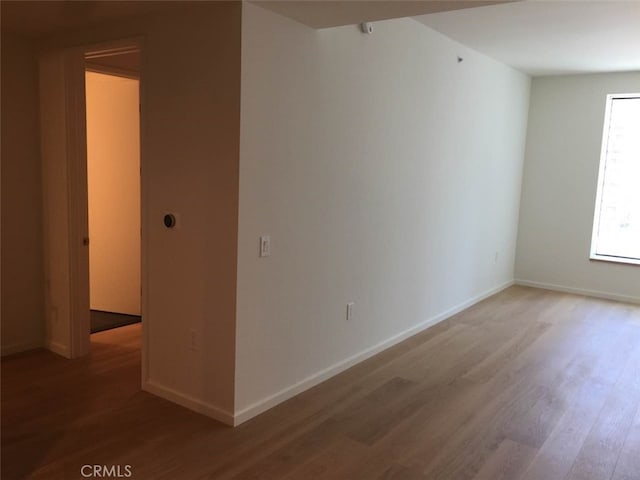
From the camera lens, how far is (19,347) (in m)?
4.04

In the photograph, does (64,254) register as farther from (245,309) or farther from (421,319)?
(421,319)

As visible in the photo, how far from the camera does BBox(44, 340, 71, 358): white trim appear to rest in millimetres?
3959

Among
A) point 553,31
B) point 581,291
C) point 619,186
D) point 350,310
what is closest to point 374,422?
point 350,310

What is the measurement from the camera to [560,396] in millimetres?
3557

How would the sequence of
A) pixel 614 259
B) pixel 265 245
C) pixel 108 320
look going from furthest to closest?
pixel 614 259 < pixel 108 320 < pixel 265 245

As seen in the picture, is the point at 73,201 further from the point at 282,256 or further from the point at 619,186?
the point at 619,186

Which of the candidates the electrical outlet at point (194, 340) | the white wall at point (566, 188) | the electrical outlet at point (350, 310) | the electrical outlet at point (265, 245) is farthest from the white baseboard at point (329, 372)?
the white wall at point (566, 188)

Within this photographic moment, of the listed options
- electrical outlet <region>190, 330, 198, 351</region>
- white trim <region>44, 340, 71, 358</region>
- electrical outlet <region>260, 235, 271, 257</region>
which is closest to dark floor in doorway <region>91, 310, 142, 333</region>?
white trim <region>44, 340, 71, 358</region>

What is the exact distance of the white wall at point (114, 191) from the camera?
201 inches

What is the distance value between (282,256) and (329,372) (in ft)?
3.32

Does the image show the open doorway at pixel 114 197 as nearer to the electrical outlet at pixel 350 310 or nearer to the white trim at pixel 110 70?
the white trim at pixel 110 70

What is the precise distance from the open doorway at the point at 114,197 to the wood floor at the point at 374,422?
2.75 ft

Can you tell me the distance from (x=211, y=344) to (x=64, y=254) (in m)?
1.57

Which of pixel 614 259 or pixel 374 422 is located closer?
pixel 374 422
